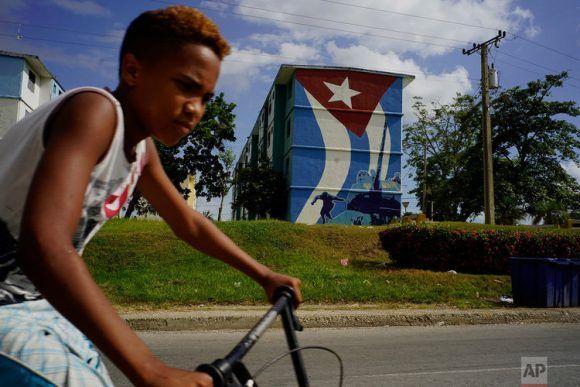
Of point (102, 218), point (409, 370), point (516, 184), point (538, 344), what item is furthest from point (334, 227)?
point (516, 184)

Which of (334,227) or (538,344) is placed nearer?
(538,344)

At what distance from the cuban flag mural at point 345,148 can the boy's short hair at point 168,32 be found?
30.5 metres

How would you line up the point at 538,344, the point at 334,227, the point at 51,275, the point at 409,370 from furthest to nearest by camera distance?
the point at 334,227 → the point at 538,344 → the point at 409,370 → the point at 51,275

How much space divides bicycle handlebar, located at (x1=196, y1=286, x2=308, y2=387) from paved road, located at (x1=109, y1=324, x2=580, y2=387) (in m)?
3.43

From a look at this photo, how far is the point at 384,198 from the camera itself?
32750mm

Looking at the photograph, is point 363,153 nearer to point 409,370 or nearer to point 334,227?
point 334,227

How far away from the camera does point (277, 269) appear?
13.1m

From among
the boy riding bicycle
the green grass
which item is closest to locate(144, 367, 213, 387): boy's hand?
the boy riding bicycle

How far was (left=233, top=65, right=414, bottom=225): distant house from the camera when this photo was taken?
106 ft

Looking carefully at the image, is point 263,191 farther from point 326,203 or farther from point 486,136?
point 486,136

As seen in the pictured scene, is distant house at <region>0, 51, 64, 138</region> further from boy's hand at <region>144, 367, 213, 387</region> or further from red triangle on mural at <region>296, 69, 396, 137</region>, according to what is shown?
boy's hand at <region>144, 367, 213, 387</region>

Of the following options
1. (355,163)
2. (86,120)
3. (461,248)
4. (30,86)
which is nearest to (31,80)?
(30,86)

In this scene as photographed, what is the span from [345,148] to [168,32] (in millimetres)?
31989

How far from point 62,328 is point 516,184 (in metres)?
38.4
